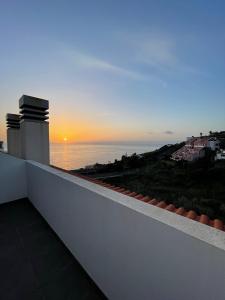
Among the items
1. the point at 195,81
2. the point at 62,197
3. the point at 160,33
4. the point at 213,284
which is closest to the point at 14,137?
the point at 62,197

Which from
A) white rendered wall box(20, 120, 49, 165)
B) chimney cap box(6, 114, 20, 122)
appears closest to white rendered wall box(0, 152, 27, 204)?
white rendered wall box(20, 120, 49, 165)

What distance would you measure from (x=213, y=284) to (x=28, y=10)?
548cm

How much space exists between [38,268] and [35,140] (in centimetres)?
280

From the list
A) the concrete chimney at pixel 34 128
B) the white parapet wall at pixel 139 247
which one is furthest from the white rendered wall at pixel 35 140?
the white parapet wall at pixel 139 247

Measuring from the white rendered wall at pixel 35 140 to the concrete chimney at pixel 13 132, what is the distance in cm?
157

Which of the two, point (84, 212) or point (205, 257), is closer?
point (205, 257)

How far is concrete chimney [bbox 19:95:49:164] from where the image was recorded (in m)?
4.11

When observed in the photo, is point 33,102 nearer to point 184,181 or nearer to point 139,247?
point 139,247

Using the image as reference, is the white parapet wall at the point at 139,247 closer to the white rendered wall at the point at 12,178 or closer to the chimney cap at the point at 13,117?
the white rendered wall at the point at 12,178

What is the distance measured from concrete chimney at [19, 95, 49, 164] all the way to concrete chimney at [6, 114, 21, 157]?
61.6 inches

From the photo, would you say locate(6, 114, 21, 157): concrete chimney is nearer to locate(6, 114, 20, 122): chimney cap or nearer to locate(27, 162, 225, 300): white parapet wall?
locate(6, 114, 20, 122): chimney cap

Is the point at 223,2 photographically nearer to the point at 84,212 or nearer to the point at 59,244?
the point at 84,212

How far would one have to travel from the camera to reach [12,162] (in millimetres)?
4027

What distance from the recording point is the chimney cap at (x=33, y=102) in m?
4.05
